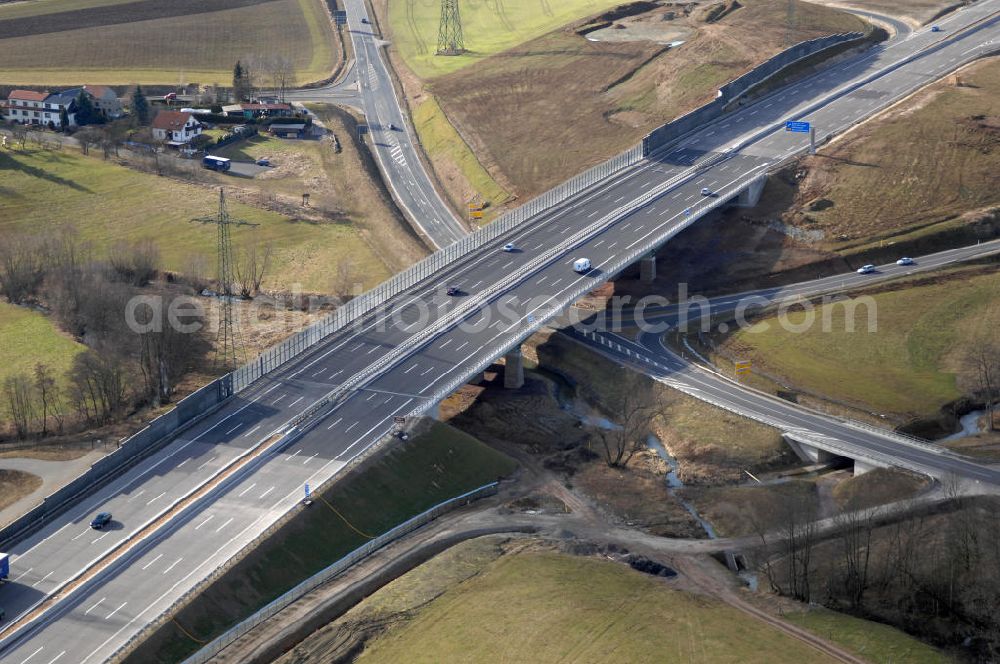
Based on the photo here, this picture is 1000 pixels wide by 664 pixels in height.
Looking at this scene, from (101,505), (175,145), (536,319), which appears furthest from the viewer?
(175,145)

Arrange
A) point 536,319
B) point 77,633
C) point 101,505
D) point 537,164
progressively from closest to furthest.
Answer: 1. point 77,633
2. point 101,505
3. point 536,319
4. point 537,164

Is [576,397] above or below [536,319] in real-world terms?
below

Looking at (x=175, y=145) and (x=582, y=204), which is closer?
(x=582, y=204)

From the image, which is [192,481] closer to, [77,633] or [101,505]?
[101,505]

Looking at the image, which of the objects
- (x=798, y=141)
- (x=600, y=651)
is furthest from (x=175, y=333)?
(x=798, y=141)

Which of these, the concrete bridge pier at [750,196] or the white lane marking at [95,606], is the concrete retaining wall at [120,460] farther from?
the concrete bridge pier at [750,196]

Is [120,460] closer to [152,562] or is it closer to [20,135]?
[152,562]
